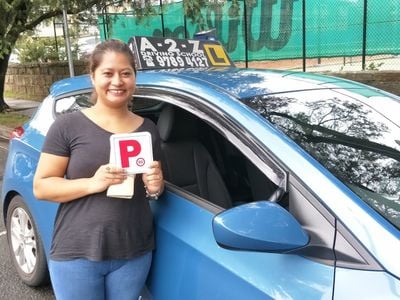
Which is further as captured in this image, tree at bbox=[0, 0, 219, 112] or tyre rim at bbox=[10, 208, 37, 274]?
tree at bbox=[0, 0, 219, 112]

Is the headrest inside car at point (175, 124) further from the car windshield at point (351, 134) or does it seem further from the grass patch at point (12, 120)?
the grass patch at point (12, 120)

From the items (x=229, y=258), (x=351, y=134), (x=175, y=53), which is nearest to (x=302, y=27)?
(x=175, y=53)

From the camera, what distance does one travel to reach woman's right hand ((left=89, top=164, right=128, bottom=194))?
6.12 feet

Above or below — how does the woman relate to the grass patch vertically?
above

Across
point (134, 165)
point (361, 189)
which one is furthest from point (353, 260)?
point (134, 165)

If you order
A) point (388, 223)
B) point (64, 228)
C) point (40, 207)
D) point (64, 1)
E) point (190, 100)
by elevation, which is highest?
point (64, 1)

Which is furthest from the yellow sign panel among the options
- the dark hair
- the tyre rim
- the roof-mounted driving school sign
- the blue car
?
the tyre rim

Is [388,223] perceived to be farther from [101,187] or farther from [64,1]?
[64,1]

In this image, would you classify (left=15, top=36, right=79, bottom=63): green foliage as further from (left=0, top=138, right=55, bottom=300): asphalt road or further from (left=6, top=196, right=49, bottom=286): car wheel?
(left=6, top=196, right=49, bottom=286): car wheel

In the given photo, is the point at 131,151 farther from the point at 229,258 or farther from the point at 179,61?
the point at 179,61

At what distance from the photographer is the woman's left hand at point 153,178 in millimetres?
1921

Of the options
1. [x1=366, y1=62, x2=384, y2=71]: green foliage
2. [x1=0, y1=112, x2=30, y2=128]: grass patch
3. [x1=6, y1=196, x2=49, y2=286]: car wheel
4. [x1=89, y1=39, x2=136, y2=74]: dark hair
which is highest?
[x1=89, y1=39, x2=136, y2=74]: dark hair

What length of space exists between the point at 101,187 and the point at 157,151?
0.32 metres

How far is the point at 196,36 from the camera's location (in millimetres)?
4078
